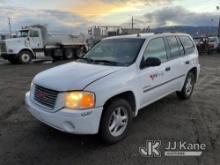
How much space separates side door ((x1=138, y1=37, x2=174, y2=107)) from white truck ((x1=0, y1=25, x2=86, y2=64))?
15174 mm

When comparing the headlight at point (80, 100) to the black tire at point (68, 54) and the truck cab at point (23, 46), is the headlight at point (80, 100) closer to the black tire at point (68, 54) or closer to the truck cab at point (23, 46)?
the truck cab at point (23, 46)

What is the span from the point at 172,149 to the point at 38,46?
57.9 feet

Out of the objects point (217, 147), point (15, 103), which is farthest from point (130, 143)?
point (15, 103)

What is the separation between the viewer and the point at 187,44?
6324 mm

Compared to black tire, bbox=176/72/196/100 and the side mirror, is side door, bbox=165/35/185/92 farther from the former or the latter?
the side mirror

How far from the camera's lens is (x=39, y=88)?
158 inches

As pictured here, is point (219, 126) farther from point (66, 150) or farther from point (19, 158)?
point (19, 158)

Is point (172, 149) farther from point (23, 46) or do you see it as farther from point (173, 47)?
point (23, 46)

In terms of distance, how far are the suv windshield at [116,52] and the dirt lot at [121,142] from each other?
1328 millimetres

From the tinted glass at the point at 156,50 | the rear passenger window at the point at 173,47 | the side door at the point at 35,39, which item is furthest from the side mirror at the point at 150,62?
the side door at the point at 35,39

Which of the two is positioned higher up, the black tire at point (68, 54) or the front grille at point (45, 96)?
the front grille at point (45, 96)

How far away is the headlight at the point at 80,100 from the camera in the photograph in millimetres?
3504

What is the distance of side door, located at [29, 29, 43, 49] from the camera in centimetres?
1912

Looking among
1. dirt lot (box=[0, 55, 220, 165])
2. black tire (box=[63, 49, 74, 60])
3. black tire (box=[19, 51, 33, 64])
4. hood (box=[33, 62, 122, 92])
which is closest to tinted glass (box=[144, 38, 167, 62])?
hood (box=[33, 62, 122, 92])
